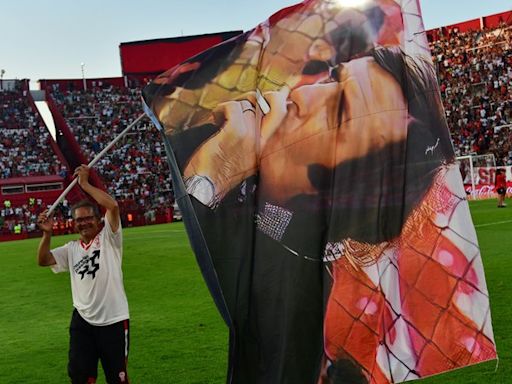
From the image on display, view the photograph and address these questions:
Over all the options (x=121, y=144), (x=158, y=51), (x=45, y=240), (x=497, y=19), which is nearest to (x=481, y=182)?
(x=497, y=19)

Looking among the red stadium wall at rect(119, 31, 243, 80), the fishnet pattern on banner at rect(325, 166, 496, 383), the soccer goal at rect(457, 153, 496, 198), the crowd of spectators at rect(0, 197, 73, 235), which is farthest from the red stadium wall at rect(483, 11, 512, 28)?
the fishnet pattern on banner at rect(325, 166, 496, 383)

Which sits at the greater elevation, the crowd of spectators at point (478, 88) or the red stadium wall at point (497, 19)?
the red stadium wall at point (497, 19)

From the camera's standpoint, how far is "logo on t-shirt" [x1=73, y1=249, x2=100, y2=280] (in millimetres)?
5496

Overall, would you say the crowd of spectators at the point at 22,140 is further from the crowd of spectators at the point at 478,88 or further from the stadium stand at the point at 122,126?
the crowd of spectators at the point at 478,88

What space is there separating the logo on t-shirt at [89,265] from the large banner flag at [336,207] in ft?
2.42

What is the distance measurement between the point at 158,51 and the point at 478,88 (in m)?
32.6

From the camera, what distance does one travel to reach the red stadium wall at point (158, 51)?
225 ft

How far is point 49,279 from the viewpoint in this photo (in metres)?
17.1

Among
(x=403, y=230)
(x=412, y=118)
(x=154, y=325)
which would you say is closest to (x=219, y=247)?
(x=403, y=230)

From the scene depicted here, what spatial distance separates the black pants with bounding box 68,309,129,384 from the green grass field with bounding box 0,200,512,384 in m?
1.77

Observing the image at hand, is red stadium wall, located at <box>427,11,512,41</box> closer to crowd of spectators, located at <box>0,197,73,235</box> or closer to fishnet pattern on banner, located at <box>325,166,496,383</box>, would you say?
crowd of spectators, located at <box>0,197,73,235</box>

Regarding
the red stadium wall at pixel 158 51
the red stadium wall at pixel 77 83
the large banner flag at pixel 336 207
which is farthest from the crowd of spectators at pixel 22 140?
the large banner flag at pixel 336 207

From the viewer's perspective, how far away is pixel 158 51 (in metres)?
68.9

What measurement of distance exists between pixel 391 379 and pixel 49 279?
43.7ft
